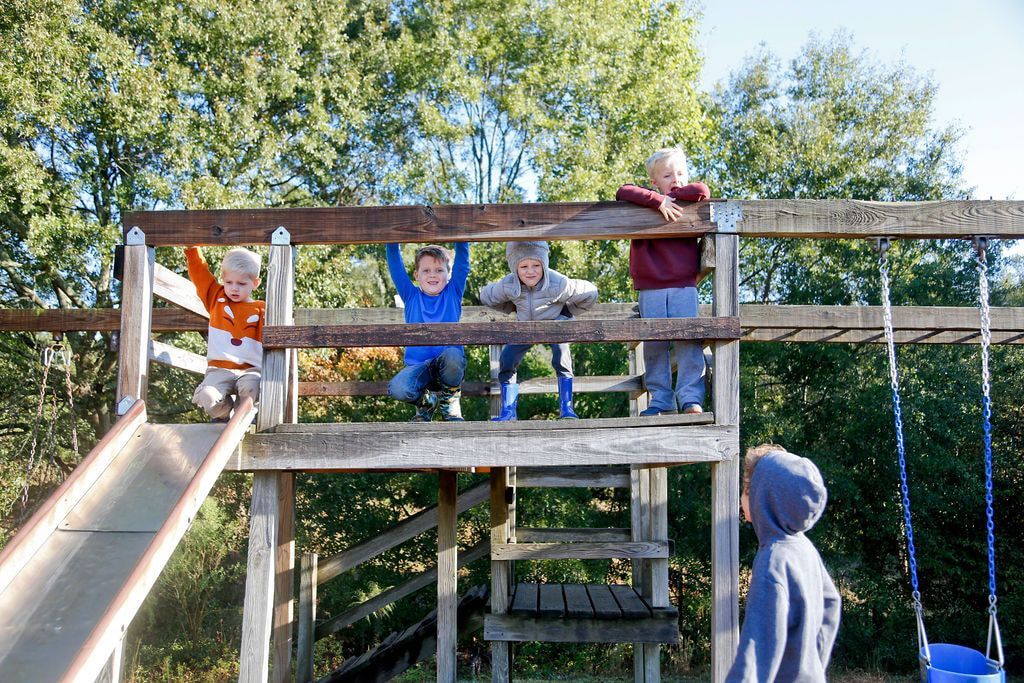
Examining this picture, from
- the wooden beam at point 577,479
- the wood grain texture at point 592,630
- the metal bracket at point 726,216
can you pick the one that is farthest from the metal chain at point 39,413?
the metal bracket at point 726,216

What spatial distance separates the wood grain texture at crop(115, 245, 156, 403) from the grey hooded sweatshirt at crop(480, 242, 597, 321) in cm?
193

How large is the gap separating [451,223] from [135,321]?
5.50ft

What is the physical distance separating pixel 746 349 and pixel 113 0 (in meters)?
10.5

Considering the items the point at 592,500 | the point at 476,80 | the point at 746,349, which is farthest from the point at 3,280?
the point at 746,349

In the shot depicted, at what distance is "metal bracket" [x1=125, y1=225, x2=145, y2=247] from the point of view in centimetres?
444

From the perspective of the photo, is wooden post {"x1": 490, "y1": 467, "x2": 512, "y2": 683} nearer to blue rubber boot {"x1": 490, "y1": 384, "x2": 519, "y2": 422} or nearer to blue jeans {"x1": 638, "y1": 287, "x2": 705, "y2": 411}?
blue rubber boot {"x1": 490, "y1": 384, "x2": 519, "y2": 422}

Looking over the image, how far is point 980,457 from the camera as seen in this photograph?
42.3 feet

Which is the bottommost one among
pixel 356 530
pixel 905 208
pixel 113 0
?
pixel 356 530

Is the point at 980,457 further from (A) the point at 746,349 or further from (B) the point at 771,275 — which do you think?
(B) the point at 771,275

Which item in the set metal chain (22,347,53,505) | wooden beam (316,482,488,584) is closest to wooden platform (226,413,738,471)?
metal chain (22,347,53,505)

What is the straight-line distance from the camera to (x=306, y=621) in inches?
323

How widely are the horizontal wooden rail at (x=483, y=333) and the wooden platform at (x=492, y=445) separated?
404mm

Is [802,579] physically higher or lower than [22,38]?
lower

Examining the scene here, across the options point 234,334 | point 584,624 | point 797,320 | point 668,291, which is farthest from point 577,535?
point 234,334
